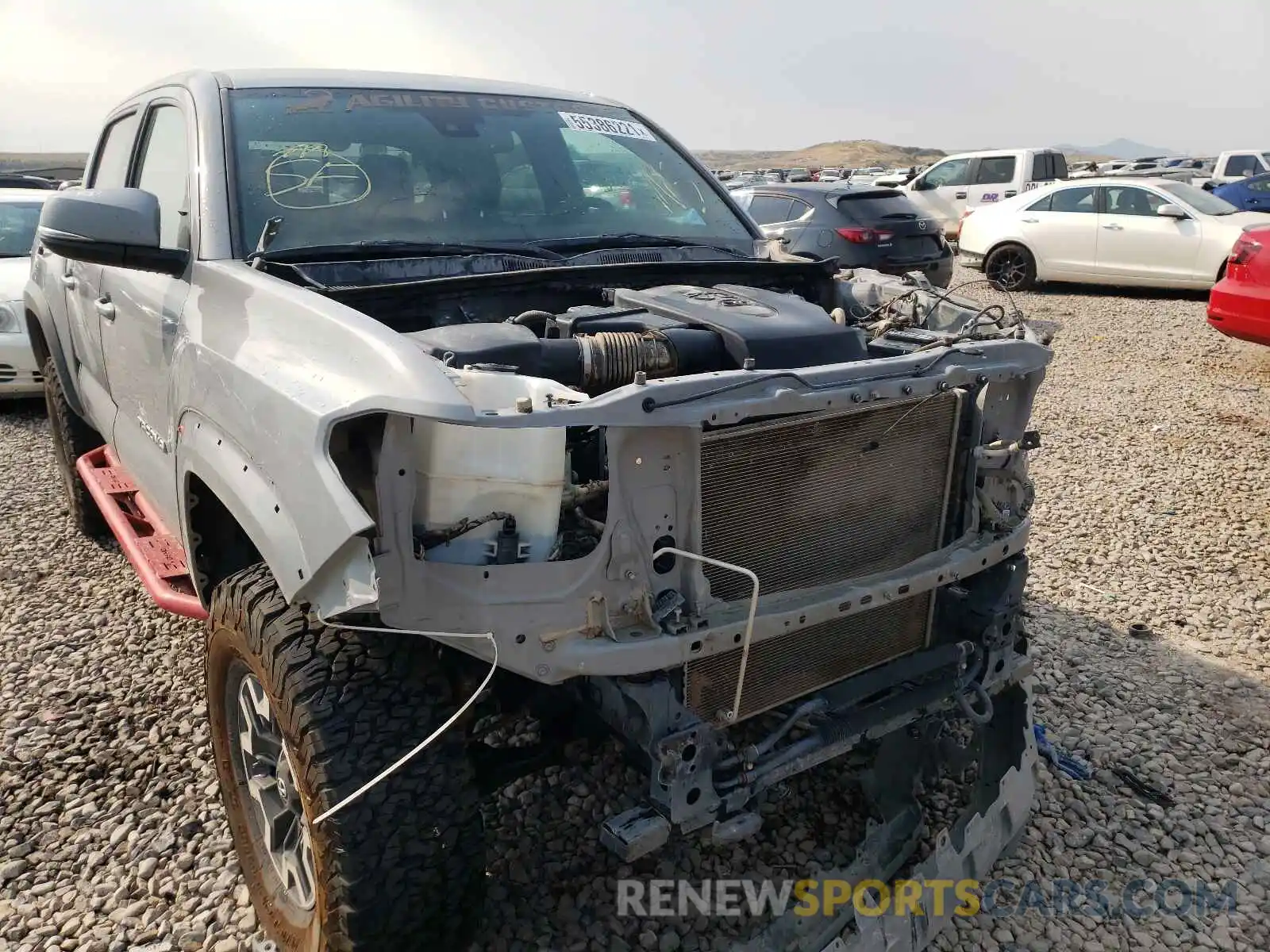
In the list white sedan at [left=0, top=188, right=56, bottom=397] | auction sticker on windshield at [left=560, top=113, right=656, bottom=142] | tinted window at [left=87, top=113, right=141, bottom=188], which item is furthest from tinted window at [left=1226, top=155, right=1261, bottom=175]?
tinted window at [left=87, top=113, right=141, bottom=188]

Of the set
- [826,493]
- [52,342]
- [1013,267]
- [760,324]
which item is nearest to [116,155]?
[52,342]

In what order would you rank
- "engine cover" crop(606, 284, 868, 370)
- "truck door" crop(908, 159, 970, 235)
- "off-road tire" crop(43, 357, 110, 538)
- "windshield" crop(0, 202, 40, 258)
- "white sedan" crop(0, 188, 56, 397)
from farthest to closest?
"truck door" crop(908, 159, 970, 235), "windshield" crop(0, 202, 40, 258), "white sedan" crop(0, 188, 56, 397), "off-road tire" crop(43, 357, 110, 538), "engine cover" crop(606, 284, 868, 370)

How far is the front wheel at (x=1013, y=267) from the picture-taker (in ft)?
42.0

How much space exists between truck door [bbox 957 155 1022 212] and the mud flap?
51.2 ft

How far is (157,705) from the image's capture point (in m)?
3.36

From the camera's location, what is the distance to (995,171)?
662 inches

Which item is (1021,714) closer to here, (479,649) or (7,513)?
(479,649)

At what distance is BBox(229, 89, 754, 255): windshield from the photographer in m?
2.82

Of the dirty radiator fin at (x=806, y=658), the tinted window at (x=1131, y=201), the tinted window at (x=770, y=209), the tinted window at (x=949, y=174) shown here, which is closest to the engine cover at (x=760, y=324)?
the dirty radiator fin at (x=806, y=658)

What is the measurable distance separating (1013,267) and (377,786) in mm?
12788

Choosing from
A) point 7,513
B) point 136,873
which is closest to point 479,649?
point 136,873

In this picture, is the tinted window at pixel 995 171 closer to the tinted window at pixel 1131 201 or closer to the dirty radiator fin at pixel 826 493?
the tinted window at pixel 1131 201

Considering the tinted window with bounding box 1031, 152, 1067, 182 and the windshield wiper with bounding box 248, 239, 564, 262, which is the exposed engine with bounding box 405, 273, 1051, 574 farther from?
the tinted window with bounding box 1031, 152, 1067, 182

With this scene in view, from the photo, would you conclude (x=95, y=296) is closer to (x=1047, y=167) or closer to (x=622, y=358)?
(x=622, y=358)
